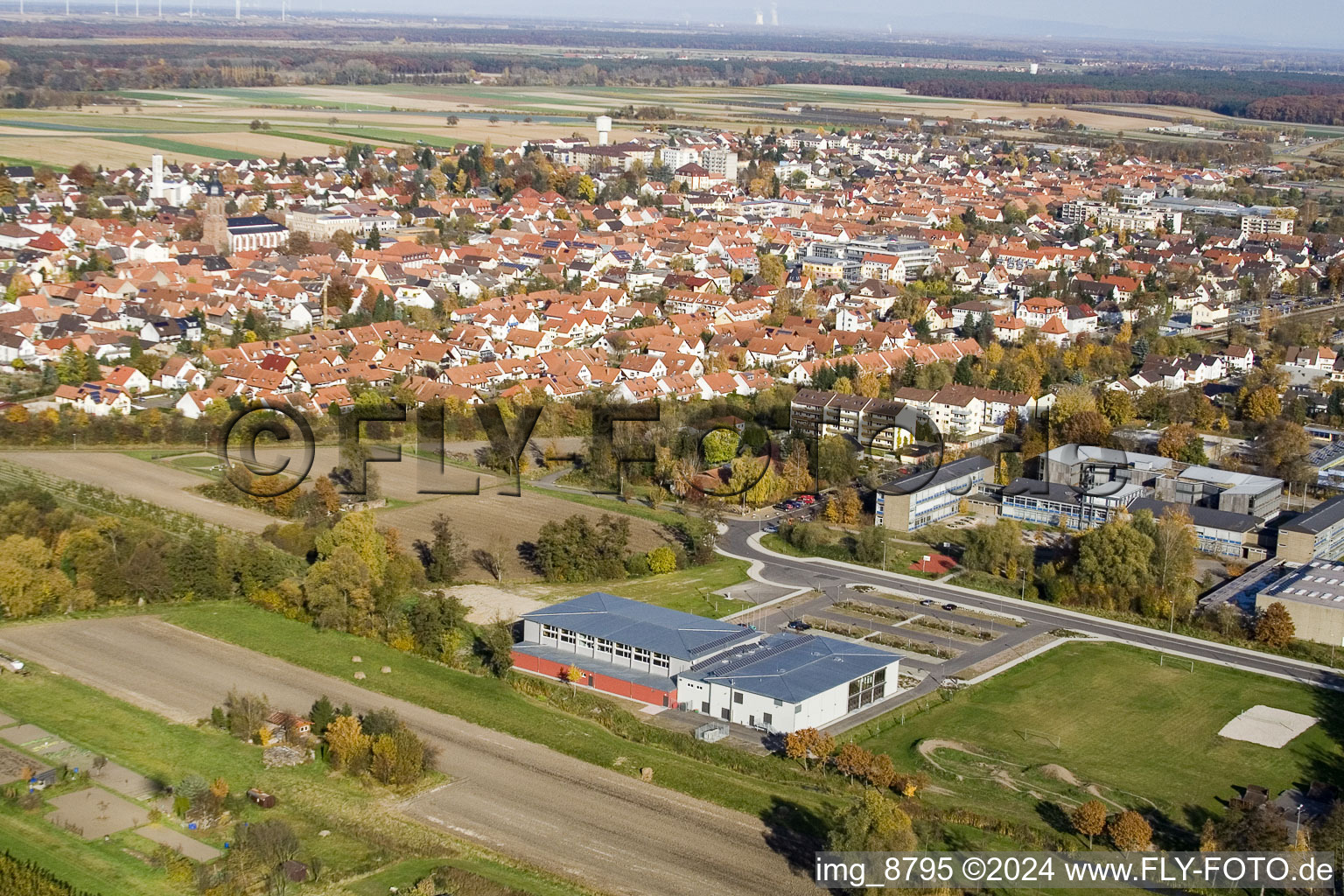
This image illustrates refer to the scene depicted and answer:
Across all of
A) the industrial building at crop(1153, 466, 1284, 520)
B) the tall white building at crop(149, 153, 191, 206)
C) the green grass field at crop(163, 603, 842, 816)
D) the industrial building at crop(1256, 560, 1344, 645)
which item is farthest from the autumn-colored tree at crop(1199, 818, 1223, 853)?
the tall white building at crop(149, 153, 191, 206)

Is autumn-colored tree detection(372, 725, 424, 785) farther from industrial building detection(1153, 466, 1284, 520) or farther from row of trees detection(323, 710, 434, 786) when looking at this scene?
industrial building detection(1153, 466, 1284, 520)

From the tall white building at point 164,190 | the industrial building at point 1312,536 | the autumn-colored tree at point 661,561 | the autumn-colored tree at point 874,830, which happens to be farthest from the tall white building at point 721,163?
the autumn-colored tree at point 874,830

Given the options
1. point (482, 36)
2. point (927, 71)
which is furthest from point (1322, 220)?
point (482, 36)

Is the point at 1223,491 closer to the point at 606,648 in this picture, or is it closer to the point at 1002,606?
the point at 1002,606

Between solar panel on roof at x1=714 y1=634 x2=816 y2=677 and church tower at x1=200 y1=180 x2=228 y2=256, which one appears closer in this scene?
solar panel on roof at x1=714 y1=634 x2=816 y2=677

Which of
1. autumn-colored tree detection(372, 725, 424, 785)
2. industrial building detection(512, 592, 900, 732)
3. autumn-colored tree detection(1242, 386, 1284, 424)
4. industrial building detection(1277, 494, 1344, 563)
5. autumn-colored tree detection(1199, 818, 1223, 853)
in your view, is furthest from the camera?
autumn-colored tree detection(1242, 386, 1284, 424)

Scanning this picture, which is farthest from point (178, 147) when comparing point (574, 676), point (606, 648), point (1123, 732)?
point (1123, 732)
